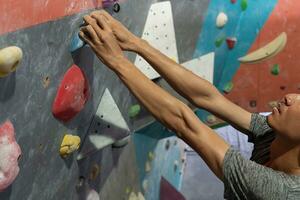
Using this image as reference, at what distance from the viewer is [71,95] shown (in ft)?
3.91

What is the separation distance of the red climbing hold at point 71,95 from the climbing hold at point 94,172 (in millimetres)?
249

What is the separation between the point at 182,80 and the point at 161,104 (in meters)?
0.25

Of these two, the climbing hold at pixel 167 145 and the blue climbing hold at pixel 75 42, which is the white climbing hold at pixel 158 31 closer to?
the blue climbing hold at pixel 75 42

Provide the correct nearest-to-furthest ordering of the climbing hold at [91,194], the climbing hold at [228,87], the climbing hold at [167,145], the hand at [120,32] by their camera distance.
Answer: the hand at [120,32] < the climbing hold at [91,194] < the climbing hold at [228,87] < the climbing hold at [167,145]

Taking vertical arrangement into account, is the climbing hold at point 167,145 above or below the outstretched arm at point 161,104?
below

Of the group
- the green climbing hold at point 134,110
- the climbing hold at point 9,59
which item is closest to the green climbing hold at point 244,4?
the green climbing hold at point 134,110

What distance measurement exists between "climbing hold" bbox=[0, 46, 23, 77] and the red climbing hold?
0.23 m

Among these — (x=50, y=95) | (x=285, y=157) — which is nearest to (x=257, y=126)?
(x=285, y=157)

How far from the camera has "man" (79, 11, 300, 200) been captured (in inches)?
39.5

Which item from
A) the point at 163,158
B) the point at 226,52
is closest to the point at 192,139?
the point at 226,52

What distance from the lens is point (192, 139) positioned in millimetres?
1043

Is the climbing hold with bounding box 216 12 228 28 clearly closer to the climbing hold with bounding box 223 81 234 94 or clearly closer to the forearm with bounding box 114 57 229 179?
the climbing hold with bounding box 223 81 234 94

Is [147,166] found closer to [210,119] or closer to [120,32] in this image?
[210,119]

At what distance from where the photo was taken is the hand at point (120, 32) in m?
1.13
